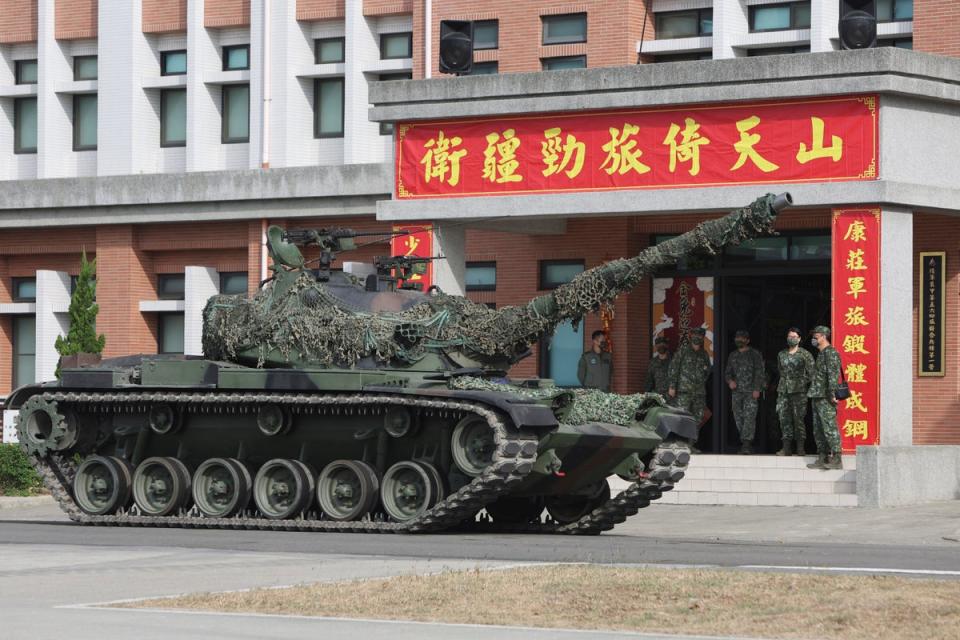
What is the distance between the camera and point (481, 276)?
3250cm

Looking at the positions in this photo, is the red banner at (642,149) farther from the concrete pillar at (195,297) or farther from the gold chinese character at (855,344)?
the concrete pillar at (195,297)

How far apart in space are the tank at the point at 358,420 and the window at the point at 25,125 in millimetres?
15585

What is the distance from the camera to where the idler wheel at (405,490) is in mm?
19797

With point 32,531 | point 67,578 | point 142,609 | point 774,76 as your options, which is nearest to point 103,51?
point 774,76

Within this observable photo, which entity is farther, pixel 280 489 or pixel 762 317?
pixel 762 317

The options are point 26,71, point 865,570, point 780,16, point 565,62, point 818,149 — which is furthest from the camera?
point 26,71

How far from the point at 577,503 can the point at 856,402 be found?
18.6ft

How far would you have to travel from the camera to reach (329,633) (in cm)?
1076

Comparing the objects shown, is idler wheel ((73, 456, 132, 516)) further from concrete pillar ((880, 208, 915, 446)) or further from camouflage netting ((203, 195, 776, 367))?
concrete pillar ((880, 208, 915, 446))

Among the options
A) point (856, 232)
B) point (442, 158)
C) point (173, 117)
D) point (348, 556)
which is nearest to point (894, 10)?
point (856, 232)

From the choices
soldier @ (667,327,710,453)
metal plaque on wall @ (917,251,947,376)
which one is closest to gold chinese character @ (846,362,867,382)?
soldier @ (667,327,710,453)

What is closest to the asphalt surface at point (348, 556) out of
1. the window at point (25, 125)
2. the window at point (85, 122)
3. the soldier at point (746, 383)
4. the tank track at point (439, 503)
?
the tank track at point (439, 503)

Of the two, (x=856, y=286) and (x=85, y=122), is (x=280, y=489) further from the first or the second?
(x=85, y=122)

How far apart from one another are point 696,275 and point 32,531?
13152 millimetres
